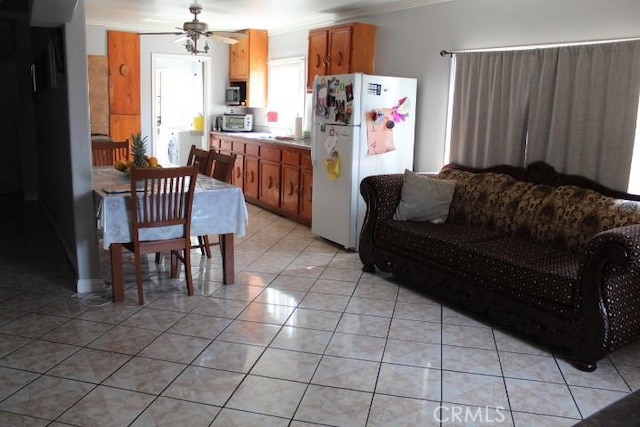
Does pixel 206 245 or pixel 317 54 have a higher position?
pixel 317 54

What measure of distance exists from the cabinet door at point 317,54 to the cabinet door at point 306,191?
1059 millimetres

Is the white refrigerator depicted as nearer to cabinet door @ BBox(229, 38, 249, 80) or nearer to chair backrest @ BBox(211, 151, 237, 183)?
chair backrest @ BBox(211, 151, 237, 183)

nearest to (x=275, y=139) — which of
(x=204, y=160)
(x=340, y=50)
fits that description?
(x=340, y=50)

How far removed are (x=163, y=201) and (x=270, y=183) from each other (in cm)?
291

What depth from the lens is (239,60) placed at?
7461mm

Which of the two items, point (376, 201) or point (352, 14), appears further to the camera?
point (352, 14)

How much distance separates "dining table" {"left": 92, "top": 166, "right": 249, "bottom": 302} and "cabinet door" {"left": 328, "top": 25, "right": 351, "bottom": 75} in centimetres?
200

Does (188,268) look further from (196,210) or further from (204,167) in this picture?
(204,167)

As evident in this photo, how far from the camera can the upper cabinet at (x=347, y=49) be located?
5289 mm

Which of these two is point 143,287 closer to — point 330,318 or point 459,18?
point 330,318

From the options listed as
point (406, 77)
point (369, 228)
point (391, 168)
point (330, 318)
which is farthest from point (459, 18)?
point (330, 318)

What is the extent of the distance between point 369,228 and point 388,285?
48 centimetres

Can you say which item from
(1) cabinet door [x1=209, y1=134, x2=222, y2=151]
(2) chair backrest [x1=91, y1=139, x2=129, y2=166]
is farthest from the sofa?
(1) cabinet door [x1=209, y1=134, x2=222, y2=151]

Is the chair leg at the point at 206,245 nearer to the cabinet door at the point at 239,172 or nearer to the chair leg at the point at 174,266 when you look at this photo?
the chair leg at the point at 174,266
